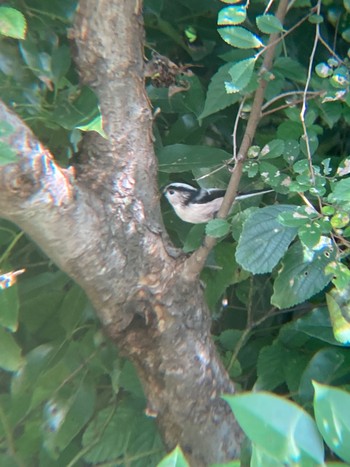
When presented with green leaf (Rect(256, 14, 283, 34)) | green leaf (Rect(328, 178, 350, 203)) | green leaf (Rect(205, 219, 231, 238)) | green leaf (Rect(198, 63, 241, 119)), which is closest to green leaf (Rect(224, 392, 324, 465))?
green leaf (Rect(328, 178, 350, 203))

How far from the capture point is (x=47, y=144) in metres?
1.11

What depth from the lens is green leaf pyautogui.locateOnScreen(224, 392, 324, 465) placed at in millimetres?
483

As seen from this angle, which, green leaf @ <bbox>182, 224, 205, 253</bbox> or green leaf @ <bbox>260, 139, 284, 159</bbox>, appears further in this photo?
green leaf @ <bbox>182, 224, 205, 253</bbox>

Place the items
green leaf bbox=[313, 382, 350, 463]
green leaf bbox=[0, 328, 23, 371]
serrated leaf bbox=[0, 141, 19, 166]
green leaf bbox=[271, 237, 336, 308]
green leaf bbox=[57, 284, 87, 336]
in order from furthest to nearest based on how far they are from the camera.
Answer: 1. green leaf bbox=[57, 284, 87, 336]
2. green leaf bbox=[0, 328, 23, 371]
3. green leaf bbox=[271, 237, 336, 308]
4. serrated leaf bbox=[0, 141, 19, 166]
5. green leaf bbox=[313, 382, 350, 463]

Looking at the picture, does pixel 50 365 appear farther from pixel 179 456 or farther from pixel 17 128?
pixel 179 456

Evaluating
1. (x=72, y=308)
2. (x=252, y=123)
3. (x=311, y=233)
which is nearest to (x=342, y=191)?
(x=311, y=233)

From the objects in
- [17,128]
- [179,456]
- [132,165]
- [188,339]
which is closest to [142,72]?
[132,165]

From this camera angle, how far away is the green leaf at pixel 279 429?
0.48 meters

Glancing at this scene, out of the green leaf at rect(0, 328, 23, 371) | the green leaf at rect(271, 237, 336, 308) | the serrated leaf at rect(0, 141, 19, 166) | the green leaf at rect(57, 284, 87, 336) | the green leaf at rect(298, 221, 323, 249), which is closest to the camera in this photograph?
the serrated leaf at rect(0, 141, 19, 166)

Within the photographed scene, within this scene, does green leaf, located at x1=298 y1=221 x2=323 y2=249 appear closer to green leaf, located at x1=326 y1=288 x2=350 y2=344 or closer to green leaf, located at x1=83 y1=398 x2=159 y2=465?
green leaf, located at x1=326 y1=288 x2=350 y2=344

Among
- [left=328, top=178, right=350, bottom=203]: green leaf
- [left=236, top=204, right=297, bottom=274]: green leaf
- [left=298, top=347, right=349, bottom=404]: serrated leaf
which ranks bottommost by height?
[left=298, top=347, right=349, bottom=404]: serrated leaf

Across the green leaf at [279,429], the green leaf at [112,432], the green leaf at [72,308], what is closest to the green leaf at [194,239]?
the green leaf at [72,308]

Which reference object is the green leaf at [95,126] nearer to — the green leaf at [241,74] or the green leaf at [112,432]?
the green leaf at [241,74]

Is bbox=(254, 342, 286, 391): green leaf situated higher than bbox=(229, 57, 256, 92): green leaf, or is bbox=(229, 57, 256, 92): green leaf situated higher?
bbox=(229, 57, 256, 92): green leaf
